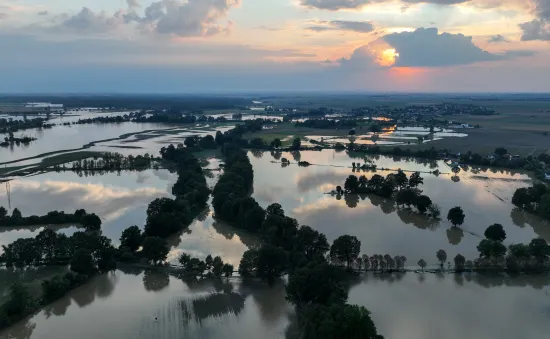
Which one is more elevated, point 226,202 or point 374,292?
point 226,202

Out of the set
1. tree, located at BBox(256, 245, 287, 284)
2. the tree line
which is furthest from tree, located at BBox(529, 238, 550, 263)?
tree, located at BBox(256, 245, 287, 284)

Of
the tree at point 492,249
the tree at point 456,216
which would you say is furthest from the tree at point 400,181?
the tree at point 492,249

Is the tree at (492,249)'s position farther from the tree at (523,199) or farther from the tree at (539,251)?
the tree at (523,199)

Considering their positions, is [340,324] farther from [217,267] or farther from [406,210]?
[406,210]

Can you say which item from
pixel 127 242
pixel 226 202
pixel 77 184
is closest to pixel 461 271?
pixel 226 202

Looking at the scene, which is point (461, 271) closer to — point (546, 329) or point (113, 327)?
point (546, 329)

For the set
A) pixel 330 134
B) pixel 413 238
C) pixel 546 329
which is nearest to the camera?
pixel 546 329

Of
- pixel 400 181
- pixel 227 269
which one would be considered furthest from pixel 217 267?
pixel 400 181
